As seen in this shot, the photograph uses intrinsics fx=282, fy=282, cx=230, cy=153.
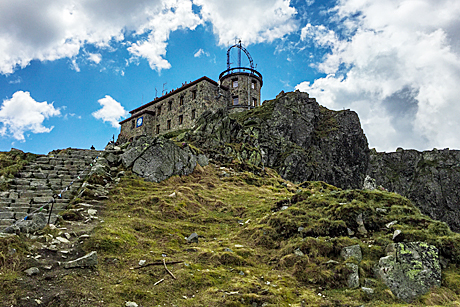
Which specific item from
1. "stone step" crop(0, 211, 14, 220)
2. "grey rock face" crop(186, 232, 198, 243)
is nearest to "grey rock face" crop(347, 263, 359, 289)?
"grey rock face" crop(186, 232, 198, 243)

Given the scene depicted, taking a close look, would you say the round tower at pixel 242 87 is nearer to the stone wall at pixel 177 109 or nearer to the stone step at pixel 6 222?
the stone wall at pixel 177 109

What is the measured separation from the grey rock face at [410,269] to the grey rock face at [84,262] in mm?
8383

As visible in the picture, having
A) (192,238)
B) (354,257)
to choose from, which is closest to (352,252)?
(354,257)

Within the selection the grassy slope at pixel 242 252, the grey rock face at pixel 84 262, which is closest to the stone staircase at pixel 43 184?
the grassy slope at pixel 242 252

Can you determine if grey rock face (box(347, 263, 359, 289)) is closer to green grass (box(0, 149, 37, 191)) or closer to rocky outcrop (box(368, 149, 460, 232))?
green grass (box(0, 149, 37, 191))

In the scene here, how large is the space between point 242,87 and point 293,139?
1375cm

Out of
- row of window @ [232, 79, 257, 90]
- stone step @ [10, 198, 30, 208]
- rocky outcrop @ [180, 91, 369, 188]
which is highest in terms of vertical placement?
row of window @ [232, 79, 257, 90]

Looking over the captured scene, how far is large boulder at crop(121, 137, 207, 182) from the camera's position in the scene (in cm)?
2056

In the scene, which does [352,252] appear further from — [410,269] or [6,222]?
[6,222]

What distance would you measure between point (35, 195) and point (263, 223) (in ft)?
40.5

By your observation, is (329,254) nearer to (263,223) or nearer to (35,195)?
(263,223)

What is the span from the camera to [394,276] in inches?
316

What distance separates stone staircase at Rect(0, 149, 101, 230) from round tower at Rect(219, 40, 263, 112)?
105 ft

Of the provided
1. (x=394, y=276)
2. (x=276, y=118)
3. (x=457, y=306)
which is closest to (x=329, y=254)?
(x=394, y=276)
